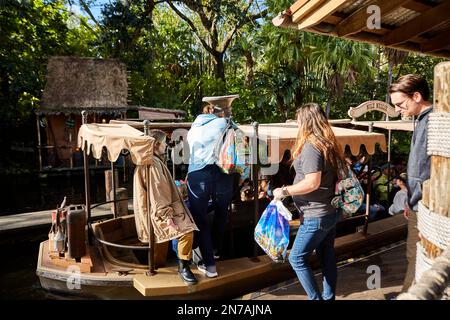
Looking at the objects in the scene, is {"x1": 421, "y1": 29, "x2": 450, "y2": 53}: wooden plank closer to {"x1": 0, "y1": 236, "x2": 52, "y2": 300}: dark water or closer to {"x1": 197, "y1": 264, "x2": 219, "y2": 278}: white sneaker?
{"x1": 197, "y1": 264, "x2": 219, "y2": 278}: white sneaker

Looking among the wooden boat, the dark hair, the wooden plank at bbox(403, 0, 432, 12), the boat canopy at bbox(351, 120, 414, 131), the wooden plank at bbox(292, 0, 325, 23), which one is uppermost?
the wooden plank at bbox(403, 0, 432, 12)

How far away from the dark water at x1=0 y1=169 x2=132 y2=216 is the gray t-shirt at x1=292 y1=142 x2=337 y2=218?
33.6 feet

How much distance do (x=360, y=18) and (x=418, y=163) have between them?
1.29 m

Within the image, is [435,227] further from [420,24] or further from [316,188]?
[420,24]

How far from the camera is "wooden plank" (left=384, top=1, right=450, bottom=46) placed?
3.19m

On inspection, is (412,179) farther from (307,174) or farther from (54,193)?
(54,193)

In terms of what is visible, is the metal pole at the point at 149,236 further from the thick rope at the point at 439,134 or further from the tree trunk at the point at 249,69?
the tree trunk at the point at 249,69

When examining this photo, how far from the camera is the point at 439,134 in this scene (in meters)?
1.74

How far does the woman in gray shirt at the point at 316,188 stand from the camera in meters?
3.12

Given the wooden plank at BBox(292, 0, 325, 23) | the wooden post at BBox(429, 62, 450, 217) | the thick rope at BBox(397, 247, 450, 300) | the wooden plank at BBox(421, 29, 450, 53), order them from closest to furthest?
the thick rope at BBox(397, 247, 450, 300)
the wooden post at BBox(429, 62, 450, 217)
the wooden plank at BBox(292, 0, 325, 23)
the wooden plank at BBox(421, 29, 450, 53)

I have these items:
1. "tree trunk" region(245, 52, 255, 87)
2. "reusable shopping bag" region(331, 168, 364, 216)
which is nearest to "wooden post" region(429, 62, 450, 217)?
"reusable shopping bag" region(331, 168, 364, 216)

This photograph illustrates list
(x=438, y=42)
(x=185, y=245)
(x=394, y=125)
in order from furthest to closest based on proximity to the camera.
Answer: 1. (x=394, y=125)
2. (x=185, y=245)
3. (x=438, y=42)

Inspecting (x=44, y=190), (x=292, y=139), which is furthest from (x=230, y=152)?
(x=44, y=190)

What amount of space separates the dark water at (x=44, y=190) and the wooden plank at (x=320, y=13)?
1048 cm
